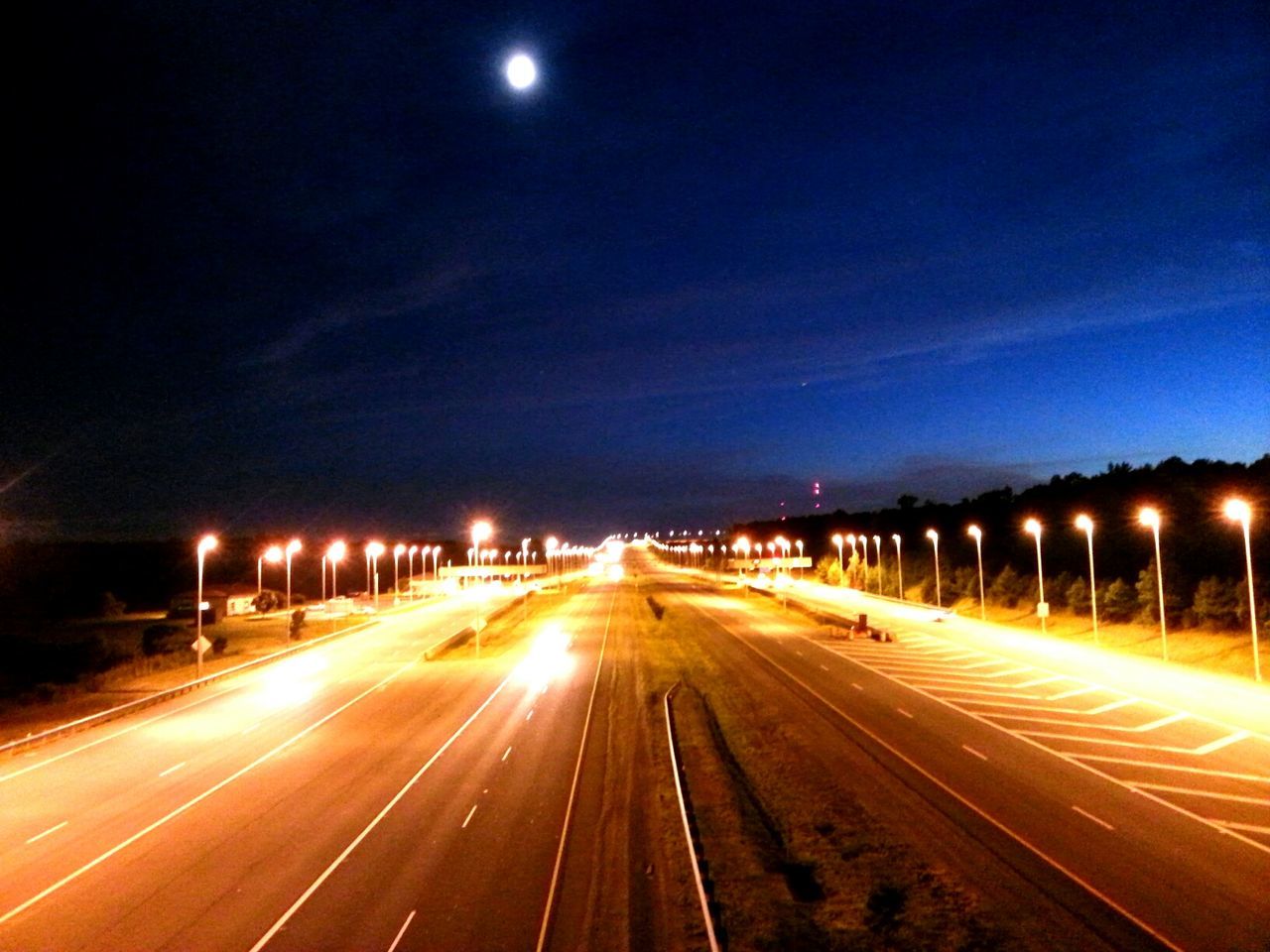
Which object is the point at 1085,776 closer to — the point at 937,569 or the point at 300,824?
the point at 300,824

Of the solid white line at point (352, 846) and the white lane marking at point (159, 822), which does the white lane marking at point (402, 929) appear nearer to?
the solid white line at point (352, 846)

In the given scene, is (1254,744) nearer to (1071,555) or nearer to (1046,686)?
(1046,686)

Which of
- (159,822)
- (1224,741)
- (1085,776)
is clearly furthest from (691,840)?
(1224,741)

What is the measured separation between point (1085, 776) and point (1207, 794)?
2671 millimetres

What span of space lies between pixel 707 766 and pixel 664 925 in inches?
469

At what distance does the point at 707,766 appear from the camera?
27.2 m

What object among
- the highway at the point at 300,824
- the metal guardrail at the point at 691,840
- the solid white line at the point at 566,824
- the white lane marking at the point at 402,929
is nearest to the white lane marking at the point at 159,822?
the highway at the point at 300,824

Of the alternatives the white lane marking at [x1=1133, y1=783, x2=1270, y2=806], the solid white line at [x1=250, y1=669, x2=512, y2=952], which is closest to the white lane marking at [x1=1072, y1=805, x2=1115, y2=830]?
the white lane marking at [x1=1133, y1=783, x2=1270, y2=806]

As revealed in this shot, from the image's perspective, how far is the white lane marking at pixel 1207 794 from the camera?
69.7 ft

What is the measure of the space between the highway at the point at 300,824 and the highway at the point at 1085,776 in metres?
8.43

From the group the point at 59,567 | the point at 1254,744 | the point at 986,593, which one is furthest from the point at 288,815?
the point at 59,567

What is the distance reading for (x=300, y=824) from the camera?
21.8 m

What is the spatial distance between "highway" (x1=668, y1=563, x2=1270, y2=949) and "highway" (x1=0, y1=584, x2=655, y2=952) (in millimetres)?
8426

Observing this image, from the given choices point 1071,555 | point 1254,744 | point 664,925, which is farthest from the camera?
point 1071,555
